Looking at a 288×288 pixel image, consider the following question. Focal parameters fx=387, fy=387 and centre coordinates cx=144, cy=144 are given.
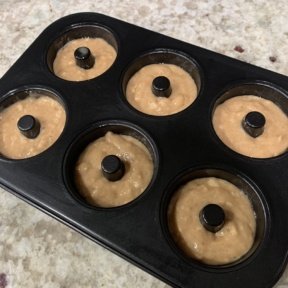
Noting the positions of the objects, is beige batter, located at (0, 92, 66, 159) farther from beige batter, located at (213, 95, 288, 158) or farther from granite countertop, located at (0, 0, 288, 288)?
beige batter, located at (213, 95, 288, 158)

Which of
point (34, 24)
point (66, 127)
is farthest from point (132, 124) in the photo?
point (34, 24)

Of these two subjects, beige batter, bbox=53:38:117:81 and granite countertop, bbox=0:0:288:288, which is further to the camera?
beige batter, bbox=53:38:117:81

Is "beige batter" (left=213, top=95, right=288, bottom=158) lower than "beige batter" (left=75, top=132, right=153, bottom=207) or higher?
higher

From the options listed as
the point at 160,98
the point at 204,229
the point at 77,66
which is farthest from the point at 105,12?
the point at 204,229

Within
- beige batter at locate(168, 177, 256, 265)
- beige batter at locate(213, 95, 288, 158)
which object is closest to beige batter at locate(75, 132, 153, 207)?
beige batter at locate(168, 177, 256, 265)

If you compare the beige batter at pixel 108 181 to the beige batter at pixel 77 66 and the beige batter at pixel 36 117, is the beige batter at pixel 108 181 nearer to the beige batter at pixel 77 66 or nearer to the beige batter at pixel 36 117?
the beige batter at pixel 36 117

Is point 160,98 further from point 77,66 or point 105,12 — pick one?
point 105,12

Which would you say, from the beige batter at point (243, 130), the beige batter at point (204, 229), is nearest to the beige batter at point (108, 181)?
the beige batter at point (204, 229)
